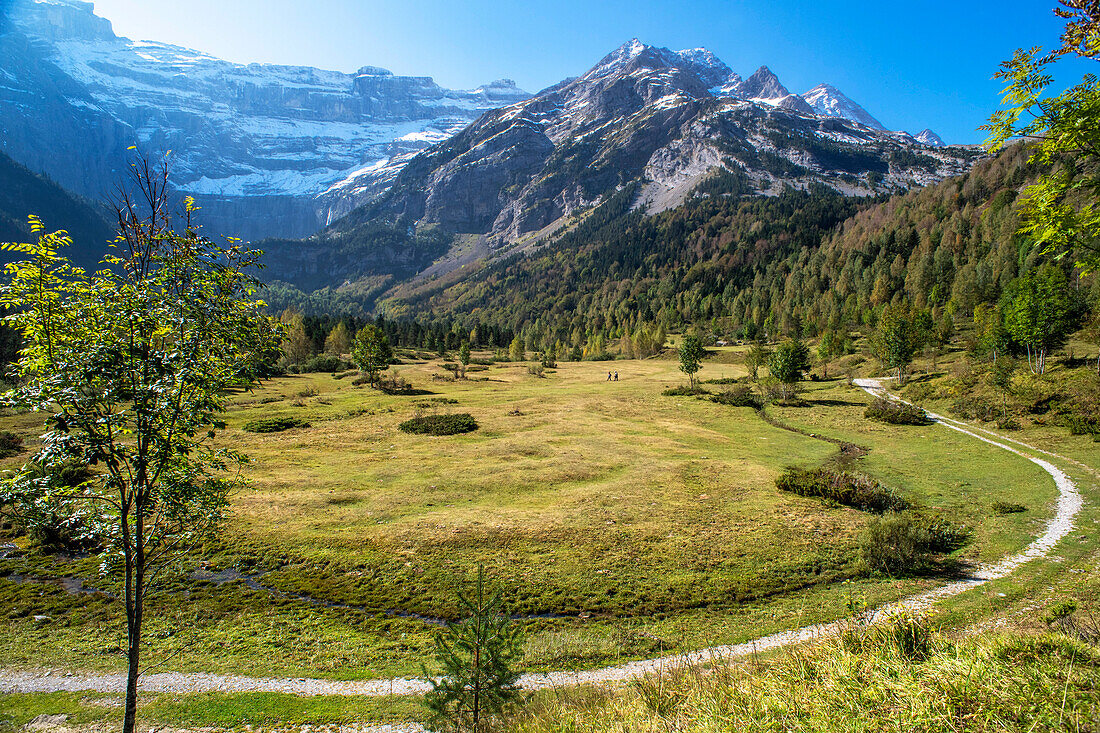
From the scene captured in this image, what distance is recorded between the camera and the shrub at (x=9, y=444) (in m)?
35.6

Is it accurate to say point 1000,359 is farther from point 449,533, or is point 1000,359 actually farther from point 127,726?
point 127,726

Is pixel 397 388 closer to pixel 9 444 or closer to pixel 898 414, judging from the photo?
pixel 9 444

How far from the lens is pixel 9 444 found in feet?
120

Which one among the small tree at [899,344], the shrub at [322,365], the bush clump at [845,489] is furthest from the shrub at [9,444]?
the small tree at [899,344]

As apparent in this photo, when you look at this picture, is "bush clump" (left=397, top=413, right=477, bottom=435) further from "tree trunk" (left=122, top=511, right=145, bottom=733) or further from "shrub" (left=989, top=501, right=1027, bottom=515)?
"shrub" (left=989, top=501, right=1027, bottom=515)

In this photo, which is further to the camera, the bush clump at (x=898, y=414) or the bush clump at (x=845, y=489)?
the bush clump at (x=898, y=414)

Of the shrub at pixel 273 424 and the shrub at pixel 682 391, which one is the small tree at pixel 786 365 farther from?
the shrub at pixel 273 424

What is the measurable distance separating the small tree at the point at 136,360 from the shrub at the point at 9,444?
1670 inches

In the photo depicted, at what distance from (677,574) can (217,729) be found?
16368mm

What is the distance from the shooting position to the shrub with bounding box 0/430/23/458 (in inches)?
1401

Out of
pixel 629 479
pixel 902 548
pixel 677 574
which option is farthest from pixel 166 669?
pixel 902 548

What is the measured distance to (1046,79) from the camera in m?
9.20

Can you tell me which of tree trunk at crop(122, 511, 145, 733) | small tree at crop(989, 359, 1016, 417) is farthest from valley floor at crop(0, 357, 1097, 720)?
small tree at crop(989, 359, 1016, 417)

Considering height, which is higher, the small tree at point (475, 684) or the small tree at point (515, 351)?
the small tree at point (515, 351)
